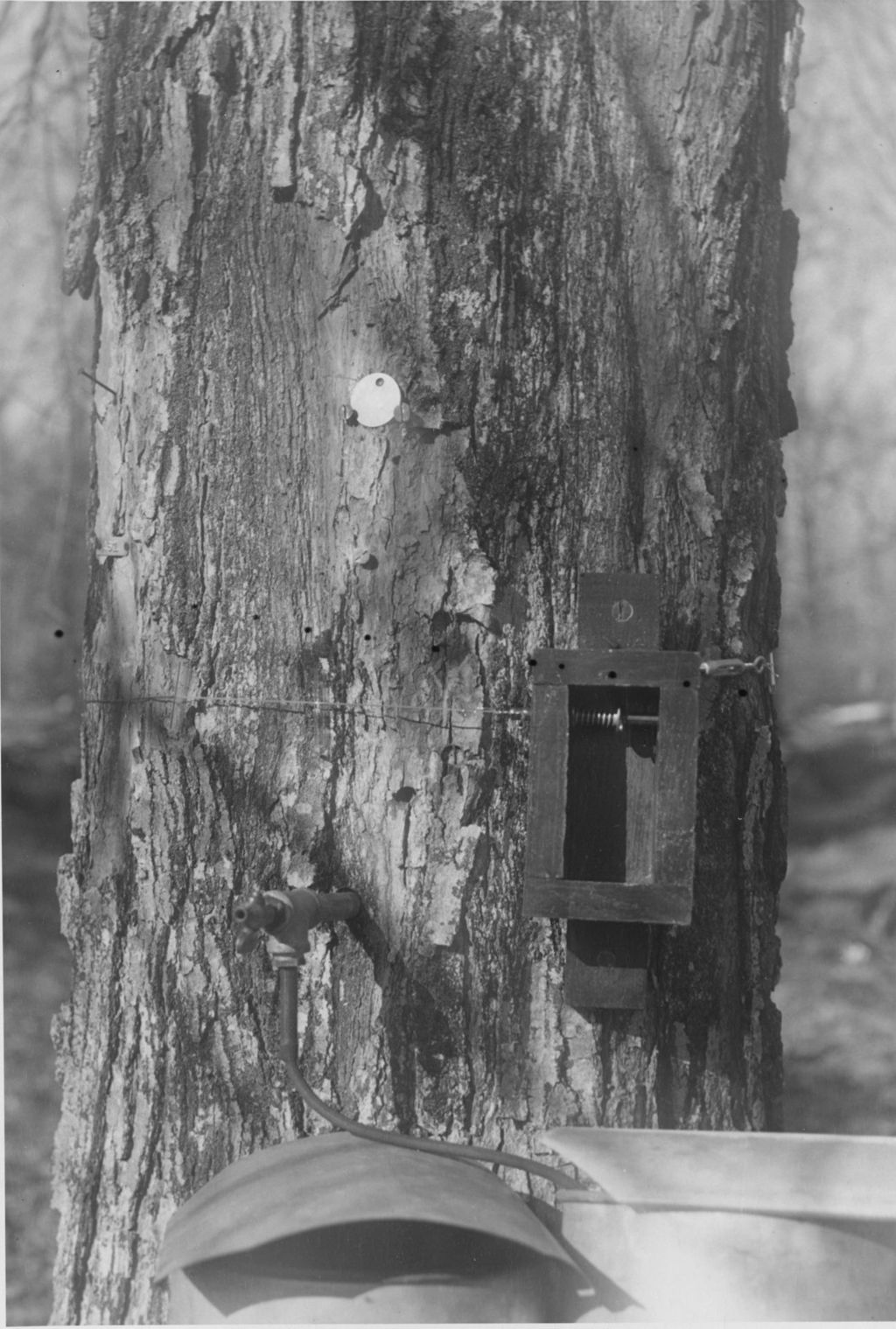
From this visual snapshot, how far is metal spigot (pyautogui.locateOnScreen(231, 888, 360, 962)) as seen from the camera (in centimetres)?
113

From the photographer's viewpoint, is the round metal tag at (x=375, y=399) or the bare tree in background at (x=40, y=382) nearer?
the round metal tag at (x=375, y=399)

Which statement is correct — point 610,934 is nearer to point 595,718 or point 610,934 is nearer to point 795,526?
point 595,718

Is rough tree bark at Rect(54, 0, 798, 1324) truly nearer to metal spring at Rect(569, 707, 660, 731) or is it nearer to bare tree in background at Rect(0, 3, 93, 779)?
metal spring at Rect(569, 707, 660, 731)

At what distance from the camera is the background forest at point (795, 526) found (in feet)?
5.69

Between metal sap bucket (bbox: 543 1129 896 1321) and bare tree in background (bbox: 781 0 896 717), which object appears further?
bare tree in background (bbox: 781 0 896 717)

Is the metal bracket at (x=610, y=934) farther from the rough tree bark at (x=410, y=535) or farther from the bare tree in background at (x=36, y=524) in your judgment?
the bare tree in background at (x=36, y=524)

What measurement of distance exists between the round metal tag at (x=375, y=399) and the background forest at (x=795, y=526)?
0.39 meters

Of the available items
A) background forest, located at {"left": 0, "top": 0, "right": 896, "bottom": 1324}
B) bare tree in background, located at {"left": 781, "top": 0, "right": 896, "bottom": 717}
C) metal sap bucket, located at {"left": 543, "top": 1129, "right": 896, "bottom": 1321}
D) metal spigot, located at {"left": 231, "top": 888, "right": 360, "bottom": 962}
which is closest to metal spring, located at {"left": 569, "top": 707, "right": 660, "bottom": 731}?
metal spigot, located at {"left": 231, "top": 888, "right": 360, "bottom": 962}

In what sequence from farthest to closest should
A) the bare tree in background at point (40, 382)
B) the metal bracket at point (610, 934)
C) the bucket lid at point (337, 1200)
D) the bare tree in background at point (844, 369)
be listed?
the bare tree in background at point (844, 369) < the bare tree in background at point (40, 382) < the metal bracket at point (610, 934) < the bucket lid at point (337, 1200)

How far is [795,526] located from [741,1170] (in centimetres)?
158

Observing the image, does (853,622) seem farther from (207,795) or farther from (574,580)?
(207,795)

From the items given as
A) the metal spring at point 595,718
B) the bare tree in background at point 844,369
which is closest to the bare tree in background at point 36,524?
the metal spring at point 595,718

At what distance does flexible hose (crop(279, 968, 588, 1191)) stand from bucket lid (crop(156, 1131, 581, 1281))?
0.01 metres

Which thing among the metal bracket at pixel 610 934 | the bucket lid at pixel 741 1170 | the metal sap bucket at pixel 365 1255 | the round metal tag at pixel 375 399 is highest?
the round metal tag at pixel 375 399
